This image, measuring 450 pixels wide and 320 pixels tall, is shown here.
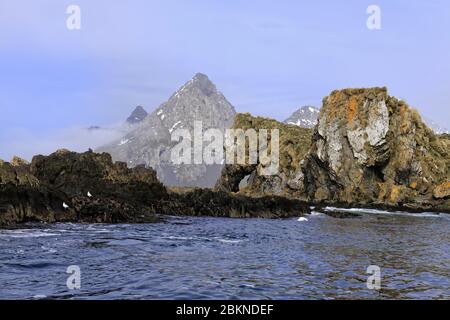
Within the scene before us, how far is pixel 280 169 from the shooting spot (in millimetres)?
138875

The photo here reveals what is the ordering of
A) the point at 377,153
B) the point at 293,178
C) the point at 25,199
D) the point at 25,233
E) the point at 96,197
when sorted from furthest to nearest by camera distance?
the point at 293,178
the point at 377,153
the point at 96,197
the point at 25,199
the point at 25,233

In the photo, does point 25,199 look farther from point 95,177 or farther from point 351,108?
point 351,108

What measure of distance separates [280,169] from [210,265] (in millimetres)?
118794

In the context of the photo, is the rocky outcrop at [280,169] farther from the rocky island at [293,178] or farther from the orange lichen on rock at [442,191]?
the orange lichen on rock at [442,191]

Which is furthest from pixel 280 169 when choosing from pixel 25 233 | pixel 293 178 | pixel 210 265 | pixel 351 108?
pixel 210 265

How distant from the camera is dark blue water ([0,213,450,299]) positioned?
1582 centimetres

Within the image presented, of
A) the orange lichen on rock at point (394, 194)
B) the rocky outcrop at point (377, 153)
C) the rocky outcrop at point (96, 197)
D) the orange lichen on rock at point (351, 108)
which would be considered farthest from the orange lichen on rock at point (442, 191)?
the rocky outcrop at point (96, 197)

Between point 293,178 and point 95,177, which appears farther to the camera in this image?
point 293,178

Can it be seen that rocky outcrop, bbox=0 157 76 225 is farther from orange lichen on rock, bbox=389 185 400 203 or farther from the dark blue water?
orange lichen on rock, bbox=389 185 400 203

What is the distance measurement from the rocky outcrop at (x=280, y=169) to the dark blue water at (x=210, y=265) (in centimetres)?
9997

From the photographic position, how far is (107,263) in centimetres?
2114

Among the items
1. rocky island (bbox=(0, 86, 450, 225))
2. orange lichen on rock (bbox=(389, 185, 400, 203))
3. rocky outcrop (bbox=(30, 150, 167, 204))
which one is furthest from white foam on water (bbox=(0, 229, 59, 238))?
orange lichen on rock (bbox=(389, 185, 400, 203))

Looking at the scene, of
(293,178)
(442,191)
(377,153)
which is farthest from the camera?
(293,178)
